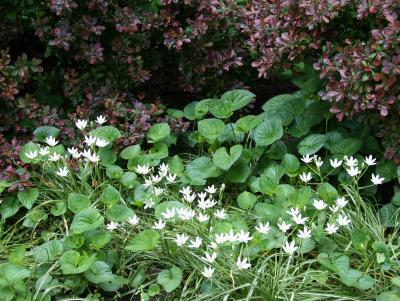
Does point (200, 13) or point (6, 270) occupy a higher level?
point (200, 13)

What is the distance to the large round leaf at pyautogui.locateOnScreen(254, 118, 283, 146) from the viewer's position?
3820 millimetres

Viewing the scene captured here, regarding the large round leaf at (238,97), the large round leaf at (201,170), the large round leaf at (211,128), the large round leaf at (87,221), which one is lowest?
the large round leaf at (201,170)

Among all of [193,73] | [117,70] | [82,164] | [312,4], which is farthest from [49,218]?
[312,4]

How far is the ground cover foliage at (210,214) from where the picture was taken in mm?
3014

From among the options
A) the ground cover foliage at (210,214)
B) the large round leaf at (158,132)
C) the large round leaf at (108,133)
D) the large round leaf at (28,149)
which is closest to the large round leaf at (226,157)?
the ground cover foliage at (210,214)

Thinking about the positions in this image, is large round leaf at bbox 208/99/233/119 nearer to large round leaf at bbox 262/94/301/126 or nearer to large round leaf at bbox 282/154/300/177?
large round leaf at bbox 262/94/301/126

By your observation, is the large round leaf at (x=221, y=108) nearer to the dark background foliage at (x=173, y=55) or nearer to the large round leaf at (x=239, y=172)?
the dark background foliage at (x=173, y=55)

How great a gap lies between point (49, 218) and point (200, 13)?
164 cm

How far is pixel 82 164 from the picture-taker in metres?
3.92

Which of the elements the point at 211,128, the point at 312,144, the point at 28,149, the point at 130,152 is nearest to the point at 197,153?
the point at 211,128

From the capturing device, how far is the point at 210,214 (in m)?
3.35

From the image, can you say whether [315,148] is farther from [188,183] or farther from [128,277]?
[128,277]

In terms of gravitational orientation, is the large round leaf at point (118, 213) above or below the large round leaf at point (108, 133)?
below

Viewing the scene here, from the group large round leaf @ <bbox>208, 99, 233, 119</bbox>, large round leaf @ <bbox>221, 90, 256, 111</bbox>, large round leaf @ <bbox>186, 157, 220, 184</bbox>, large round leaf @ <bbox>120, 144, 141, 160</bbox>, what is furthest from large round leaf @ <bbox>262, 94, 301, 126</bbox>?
large round leaf @ <bbox>120, 144, 141, 160</bbox>
